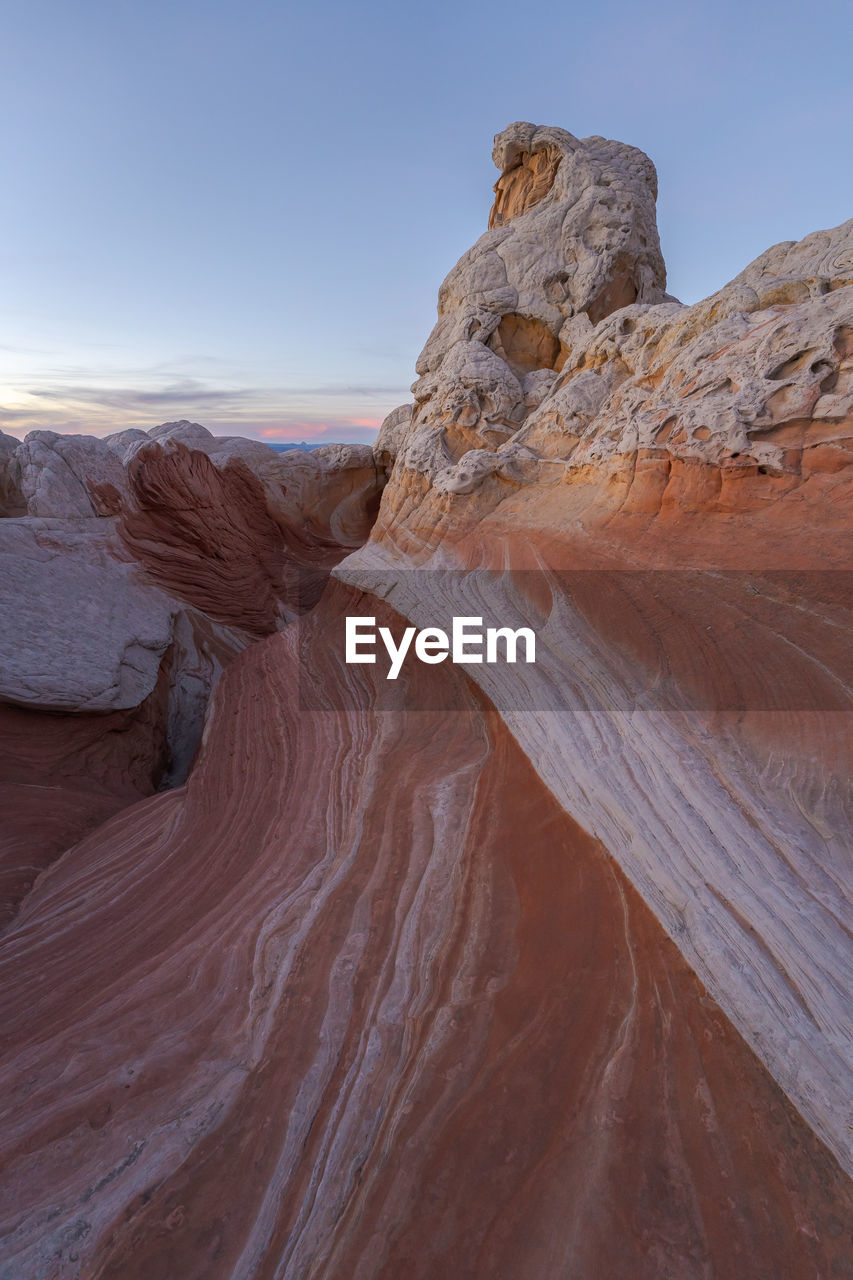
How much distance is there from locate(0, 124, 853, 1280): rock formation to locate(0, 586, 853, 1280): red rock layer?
0.01 metres

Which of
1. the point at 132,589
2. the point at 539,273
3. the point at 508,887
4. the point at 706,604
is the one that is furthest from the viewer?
the point at 132,589

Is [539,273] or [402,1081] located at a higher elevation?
[539,273]

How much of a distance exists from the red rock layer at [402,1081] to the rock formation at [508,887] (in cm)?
1

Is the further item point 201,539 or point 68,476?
point 201,539

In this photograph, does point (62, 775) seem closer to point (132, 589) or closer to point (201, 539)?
point (132, 589)

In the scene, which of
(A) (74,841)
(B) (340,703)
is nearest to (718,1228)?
(B) (340,703)

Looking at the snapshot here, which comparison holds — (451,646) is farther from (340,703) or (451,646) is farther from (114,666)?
(114,666)

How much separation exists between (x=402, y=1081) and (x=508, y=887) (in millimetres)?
907

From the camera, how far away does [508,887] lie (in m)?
2.74

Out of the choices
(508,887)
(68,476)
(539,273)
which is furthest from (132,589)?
(508,887)

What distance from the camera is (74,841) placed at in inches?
191

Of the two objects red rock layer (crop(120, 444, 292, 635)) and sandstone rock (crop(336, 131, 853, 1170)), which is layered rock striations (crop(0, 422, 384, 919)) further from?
sandstone rock (crop(336, 131, 853, 1170))

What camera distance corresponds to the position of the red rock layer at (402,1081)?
1.60 m

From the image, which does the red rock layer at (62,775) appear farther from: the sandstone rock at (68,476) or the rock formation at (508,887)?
the sandstone rock at (68,476)
